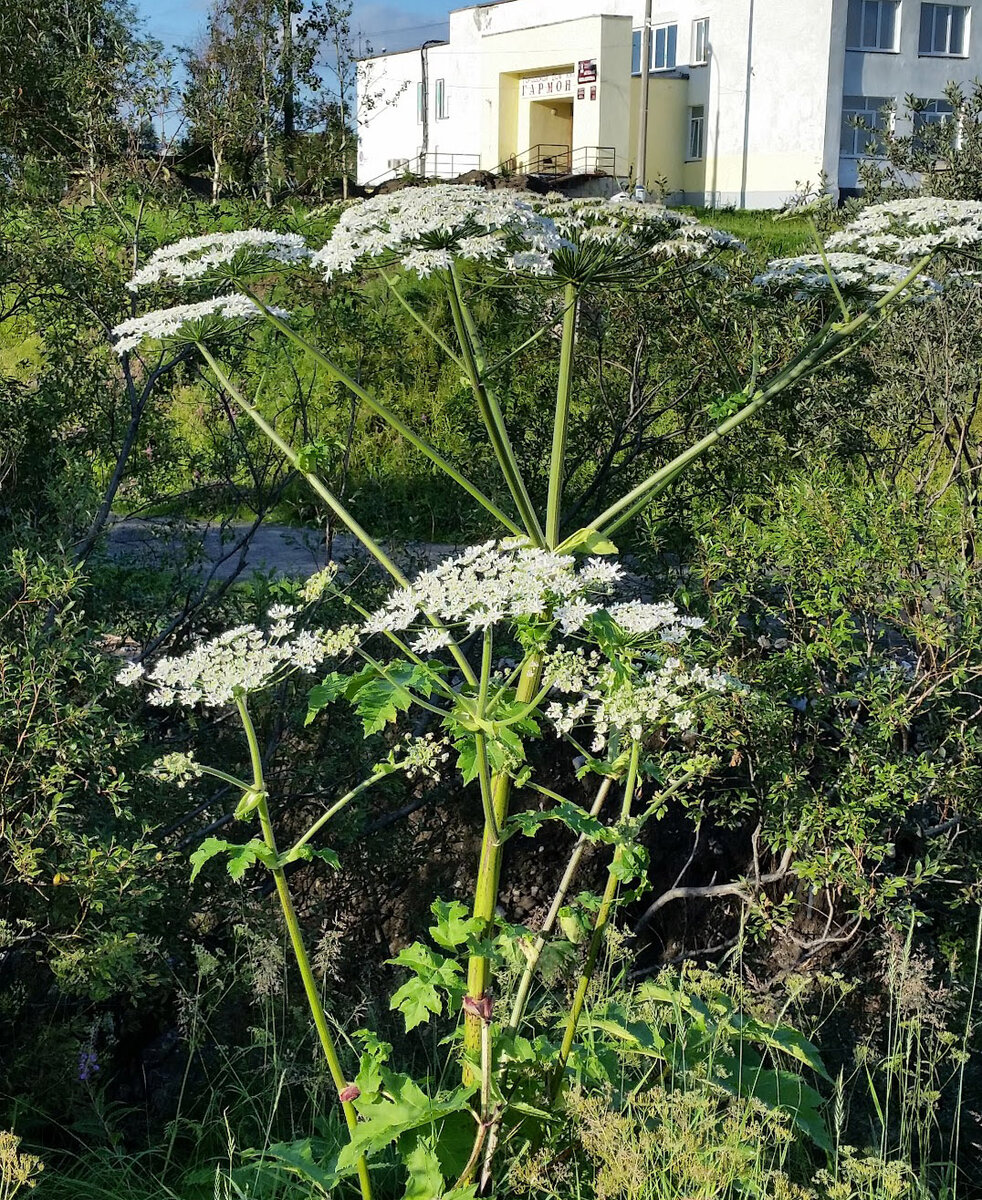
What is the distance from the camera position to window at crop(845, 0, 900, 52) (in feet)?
128

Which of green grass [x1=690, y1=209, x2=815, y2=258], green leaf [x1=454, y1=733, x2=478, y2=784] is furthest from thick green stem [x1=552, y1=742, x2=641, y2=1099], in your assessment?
green grass [x1=690, y1=209, x2=815, y2=258]

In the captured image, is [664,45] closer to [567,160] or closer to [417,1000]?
[567,160]

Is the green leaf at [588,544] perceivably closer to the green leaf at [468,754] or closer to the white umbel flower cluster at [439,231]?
the green leaf at [468,754]

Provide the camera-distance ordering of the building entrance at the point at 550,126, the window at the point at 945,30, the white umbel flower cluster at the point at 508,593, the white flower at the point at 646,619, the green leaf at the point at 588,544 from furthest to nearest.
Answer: the building entrance at the point at 550,126, the window at the point at 945,30, the green leaf at the point at 588,544, the white flower at the point at 646,619, the white umbel flower cluster at the point at 508,593

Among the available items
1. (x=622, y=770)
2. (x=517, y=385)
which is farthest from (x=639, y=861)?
(x=517, y=385)

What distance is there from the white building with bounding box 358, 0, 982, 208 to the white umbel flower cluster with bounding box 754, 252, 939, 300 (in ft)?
113

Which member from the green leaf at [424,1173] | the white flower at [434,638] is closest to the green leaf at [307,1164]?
the green leaf at [424,1173]

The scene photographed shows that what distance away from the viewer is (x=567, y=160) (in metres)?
44.0

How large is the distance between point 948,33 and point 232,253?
1753 inches

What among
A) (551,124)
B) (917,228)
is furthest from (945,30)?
(917,228)

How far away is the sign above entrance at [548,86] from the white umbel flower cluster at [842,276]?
134 ft

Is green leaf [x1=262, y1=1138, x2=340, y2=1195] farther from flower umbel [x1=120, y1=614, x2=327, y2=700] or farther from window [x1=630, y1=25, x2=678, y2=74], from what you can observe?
window [x1=630, y1=25, x2=678, y2=74]

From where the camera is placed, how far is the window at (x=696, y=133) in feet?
139

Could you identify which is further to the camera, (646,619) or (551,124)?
(551,124)
